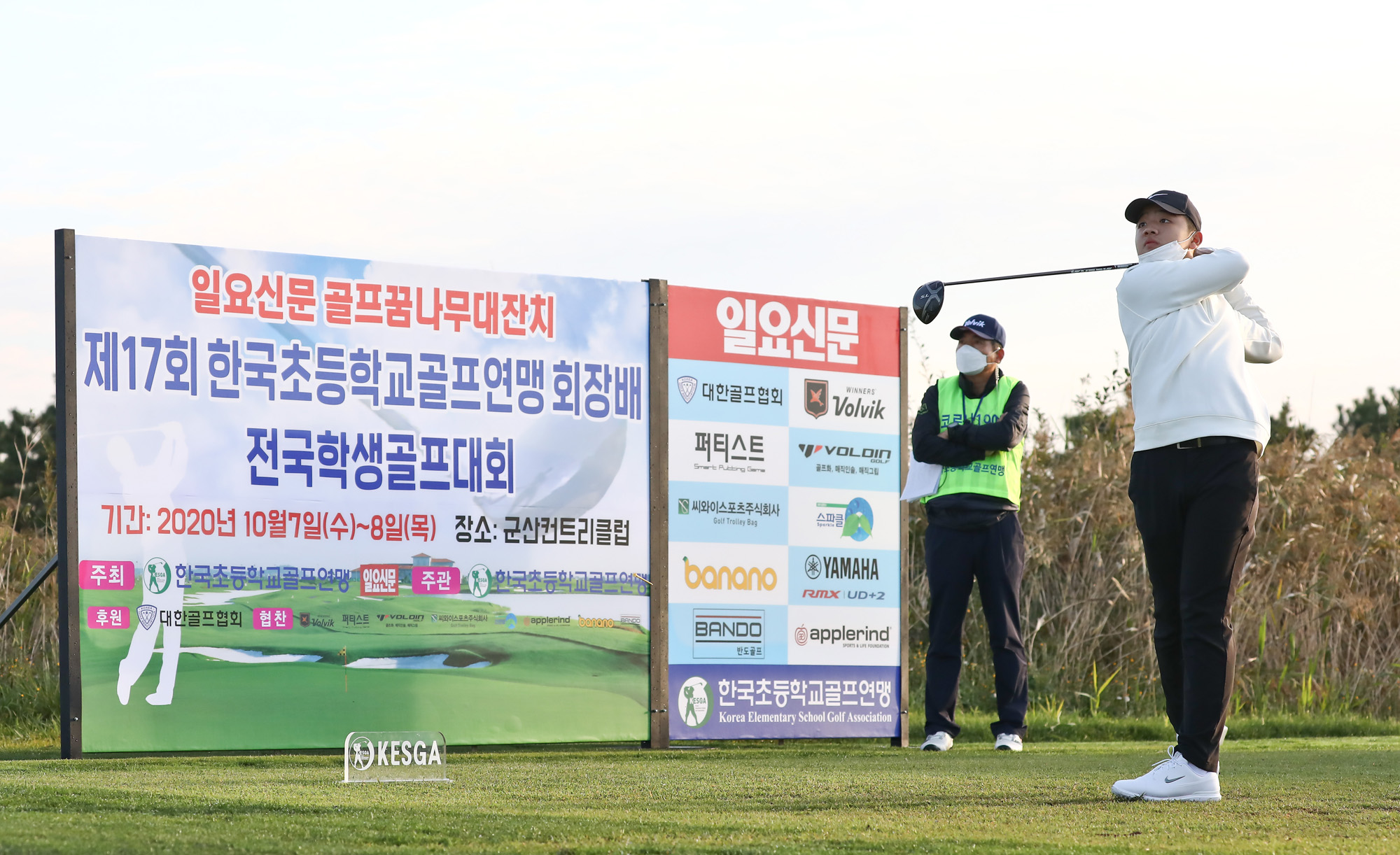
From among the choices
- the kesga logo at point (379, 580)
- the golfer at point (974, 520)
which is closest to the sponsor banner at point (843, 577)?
the golfer at point (974, 520)

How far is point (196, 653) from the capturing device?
6.61m

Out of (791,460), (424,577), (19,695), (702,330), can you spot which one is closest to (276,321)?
(424,577)

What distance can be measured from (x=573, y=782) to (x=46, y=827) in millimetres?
1975

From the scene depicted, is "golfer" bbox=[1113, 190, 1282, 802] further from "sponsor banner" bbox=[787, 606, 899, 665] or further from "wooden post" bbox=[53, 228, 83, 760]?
"wooden post" bbox=[53, 228, 83, 760]

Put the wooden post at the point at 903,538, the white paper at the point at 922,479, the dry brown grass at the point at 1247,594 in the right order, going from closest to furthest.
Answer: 1. the white paper at the point at 922,479
2. the wooden post at the point at 903,538
3. the dry brown grass at the point at 1247,594

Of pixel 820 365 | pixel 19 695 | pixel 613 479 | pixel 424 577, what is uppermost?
pixel 820 365

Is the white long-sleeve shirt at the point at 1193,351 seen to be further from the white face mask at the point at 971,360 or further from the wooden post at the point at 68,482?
the wooden post at the point at 68,482

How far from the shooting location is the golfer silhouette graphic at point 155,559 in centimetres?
647

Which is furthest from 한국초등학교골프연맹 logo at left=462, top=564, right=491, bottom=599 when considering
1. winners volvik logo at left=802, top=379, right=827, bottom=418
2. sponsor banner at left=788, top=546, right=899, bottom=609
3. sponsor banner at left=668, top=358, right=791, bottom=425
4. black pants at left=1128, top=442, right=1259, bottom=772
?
black pants at left=1128, top=442, right=1259, bottom=772

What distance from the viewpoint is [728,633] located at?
7.76 meters

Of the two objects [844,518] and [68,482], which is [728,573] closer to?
[844,518]

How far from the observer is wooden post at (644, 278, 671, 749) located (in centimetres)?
752

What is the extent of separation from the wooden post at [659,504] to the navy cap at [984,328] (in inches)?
57.2

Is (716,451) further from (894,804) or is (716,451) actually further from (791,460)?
(894,804)
